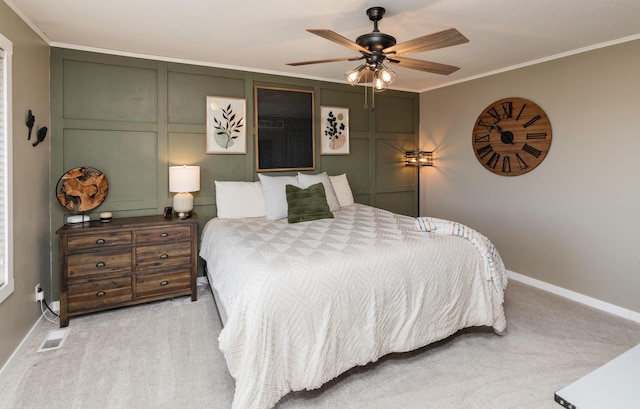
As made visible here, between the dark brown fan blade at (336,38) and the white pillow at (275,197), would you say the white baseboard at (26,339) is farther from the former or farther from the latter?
the dark brown fan blade at (336,38)

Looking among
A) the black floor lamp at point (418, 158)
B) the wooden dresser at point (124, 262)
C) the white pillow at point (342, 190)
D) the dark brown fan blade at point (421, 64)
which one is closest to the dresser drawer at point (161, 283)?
the wooden dresser at point (124, 262)

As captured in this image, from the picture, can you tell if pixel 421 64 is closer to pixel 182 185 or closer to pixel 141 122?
pixel 182 185

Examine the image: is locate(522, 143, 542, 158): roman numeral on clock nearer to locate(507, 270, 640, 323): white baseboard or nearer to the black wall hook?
locate(507, 270, 640, 323): white baseboard

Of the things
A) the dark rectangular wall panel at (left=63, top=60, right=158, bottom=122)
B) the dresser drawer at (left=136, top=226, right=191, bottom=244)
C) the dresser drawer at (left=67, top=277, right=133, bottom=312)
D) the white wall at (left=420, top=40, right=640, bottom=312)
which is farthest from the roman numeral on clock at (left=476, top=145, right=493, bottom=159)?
the dresser drawer at (left=67, top=277, right=133, bottom=312)

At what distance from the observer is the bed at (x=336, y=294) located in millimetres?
1792

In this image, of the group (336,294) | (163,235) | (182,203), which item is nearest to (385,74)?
(336,294)

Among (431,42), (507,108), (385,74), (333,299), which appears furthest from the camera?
(507,108)

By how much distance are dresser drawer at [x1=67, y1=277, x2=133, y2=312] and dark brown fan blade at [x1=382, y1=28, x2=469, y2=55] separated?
297cm

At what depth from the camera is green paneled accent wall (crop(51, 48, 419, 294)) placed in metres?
3.23

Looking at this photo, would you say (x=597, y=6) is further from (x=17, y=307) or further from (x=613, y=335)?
(x=17, y=307)

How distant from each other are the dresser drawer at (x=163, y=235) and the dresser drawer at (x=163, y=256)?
0.05 m

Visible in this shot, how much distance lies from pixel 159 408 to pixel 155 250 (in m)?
1.58

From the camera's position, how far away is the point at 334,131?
4.57 metres

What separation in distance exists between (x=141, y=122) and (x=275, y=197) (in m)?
1.60
